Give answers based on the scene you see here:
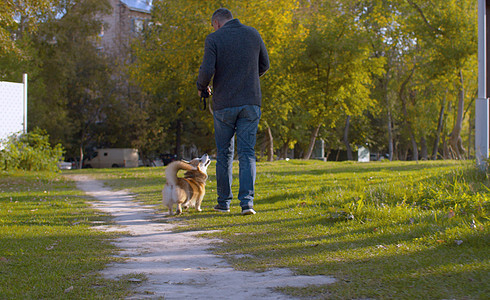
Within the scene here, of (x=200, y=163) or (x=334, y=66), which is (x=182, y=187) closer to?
(x=200, y=163)

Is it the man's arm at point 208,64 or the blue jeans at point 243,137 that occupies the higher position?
the man's arm at point 208,64

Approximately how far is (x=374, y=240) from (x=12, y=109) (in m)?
15.3

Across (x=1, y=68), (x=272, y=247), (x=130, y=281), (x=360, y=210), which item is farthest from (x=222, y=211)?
(x=1, y=68)

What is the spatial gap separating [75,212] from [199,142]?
38636 mm

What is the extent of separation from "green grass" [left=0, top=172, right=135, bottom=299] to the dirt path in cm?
18

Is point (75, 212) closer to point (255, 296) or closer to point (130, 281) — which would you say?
point (130, 281)

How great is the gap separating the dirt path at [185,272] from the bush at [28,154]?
37.6 ft

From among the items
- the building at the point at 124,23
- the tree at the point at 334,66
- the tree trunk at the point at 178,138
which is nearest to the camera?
the tree at the point at 334,66

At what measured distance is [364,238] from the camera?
14.2 ft

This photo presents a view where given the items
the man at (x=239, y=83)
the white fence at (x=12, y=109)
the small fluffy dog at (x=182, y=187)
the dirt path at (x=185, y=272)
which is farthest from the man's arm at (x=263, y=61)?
the white fence at (x=12, y=109)

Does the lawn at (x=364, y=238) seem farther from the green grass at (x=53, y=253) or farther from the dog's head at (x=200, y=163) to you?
the dog's head at (x=200, y=163)

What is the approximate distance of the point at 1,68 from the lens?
30484mm

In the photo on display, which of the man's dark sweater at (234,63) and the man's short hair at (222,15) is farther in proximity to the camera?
the man's short hair at (222,15)

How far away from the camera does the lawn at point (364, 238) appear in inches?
110
